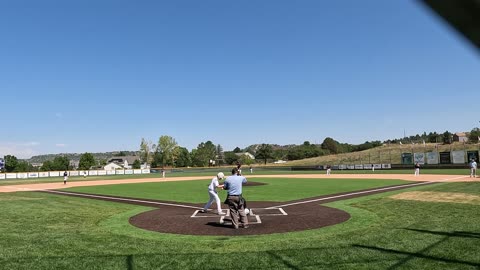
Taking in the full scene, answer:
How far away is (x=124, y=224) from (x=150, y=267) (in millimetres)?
5641

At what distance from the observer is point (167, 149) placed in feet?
447

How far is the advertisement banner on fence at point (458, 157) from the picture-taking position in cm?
5541

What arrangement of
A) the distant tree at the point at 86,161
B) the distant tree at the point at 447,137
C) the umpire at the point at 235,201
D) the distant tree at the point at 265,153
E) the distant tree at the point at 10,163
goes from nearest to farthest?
the umpire at the point at 235,201, the distant tree at the point at 10,163, the distant tree at the point at 86,161, the distant tree at the point at 447,137, the distant tree at the point at 265,153

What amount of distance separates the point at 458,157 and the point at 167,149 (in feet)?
325

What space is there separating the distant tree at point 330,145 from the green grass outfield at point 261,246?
506 feet

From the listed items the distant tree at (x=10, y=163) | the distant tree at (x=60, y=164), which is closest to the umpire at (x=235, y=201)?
the distant tree at (x=60, y=164)

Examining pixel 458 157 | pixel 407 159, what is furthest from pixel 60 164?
pixel 458 157

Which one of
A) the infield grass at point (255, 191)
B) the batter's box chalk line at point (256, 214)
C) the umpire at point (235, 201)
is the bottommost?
the infield grass at point (255, 191)

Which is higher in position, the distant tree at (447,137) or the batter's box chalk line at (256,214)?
the distant tree at (447,137)

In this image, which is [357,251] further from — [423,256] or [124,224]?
[124,224]

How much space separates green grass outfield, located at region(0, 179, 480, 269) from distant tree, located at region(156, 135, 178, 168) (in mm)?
123132

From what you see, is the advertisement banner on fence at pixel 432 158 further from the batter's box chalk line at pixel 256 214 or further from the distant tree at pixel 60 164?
the distant tree at pixel 60 164

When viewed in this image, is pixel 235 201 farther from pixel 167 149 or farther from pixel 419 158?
pixel 167 149

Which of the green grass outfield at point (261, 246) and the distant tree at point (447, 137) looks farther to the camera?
the distant tree at point (447, 137)
